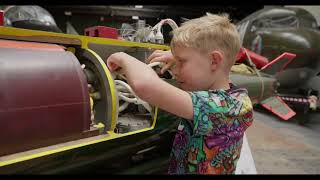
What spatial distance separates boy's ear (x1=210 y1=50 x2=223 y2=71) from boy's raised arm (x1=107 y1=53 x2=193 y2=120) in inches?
4.0

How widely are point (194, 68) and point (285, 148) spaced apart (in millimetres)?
1615

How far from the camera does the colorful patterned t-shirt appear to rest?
583 mm

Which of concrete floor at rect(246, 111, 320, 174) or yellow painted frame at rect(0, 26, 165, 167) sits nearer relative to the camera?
yellow painted frame at rect(0, 26, 165, 167)

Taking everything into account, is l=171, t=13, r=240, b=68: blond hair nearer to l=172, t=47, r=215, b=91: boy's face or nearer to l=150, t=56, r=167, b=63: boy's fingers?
l=172, t=47, r=215, b=91: boy's face

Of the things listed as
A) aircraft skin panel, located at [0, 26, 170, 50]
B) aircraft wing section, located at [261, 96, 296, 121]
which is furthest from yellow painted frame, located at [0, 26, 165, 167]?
aircraft wing section, located at [261, 96, 296, 121]

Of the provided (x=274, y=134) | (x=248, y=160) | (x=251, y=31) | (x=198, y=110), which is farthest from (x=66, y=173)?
(x=251, y=31)

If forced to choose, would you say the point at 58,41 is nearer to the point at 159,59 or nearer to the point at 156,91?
the point at 159,59

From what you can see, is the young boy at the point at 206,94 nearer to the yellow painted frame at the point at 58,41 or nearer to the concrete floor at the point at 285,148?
the yellow painted frame at the point at 58,41

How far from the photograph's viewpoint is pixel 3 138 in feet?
1.93

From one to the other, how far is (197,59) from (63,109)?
1.11ft

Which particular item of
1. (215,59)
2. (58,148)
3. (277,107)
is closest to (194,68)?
(215,59)

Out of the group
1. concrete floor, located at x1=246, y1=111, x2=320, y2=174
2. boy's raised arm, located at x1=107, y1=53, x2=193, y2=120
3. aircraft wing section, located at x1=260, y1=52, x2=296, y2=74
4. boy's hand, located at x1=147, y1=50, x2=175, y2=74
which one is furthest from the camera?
aircraft wing section, located at x1=260, y1=52, x2=296, y2=74

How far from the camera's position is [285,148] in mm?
1940

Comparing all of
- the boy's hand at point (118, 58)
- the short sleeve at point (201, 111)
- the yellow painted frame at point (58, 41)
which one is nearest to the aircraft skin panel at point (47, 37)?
the yellow painted frame at point (58, 41)
